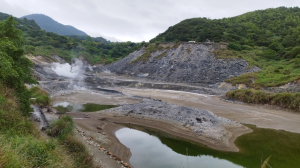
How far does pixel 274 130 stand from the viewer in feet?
64.3

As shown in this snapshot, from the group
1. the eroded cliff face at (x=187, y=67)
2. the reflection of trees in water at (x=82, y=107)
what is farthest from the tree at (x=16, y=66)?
the eroded cliff face at (x=187, y=67)

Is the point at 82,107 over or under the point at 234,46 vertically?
under

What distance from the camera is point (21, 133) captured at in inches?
331

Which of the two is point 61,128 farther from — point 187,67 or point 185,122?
point 187,67

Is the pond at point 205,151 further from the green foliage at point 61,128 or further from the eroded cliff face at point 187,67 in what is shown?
the eroded cliff face at point 187,67

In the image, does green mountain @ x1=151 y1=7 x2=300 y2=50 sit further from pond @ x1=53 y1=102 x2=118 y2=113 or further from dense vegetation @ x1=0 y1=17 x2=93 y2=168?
dense vegetation @ x1=0 y1=17 x2=93 y2=168

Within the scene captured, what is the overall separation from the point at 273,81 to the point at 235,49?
105 feet

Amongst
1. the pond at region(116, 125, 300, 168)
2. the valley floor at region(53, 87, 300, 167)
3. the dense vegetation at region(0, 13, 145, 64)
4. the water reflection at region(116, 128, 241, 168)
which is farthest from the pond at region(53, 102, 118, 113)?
the dense vegetation at region(0, 13, 145, 64)

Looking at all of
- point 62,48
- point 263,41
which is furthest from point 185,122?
point 62,48

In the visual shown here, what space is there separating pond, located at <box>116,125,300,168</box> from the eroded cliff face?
122ft

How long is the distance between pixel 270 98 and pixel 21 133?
1247 inches

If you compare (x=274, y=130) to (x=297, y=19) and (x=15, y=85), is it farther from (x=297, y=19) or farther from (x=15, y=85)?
(x=297, y=19)

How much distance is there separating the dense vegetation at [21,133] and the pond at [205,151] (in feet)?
15.3

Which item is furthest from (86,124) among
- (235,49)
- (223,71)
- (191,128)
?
(235,49)
